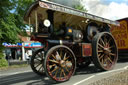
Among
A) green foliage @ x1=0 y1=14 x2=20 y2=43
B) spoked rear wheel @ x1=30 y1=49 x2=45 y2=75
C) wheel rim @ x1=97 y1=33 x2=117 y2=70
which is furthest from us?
green foliage @ x1=0 y1=14 x2=20 y2=43

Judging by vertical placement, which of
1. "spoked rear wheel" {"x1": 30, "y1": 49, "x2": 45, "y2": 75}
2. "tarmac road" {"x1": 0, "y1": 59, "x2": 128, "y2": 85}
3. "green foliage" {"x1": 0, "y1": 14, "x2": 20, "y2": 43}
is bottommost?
"tarmac road" {"x1": 0, "y1": 59, "x2": 128, "y2": 85}

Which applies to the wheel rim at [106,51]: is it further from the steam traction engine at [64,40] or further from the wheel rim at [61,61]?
the wheel rim at [61,61]

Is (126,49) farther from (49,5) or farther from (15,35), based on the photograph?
(15,35)

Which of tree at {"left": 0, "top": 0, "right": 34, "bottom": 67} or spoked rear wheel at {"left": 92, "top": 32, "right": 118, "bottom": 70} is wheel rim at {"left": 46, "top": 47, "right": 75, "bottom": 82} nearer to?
spoked rear wheel at {"left": 92, "top": 32, "right": 118, "bottom": 70}

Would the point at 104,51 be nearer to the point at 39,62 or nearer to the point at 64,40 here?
the point at 64,40

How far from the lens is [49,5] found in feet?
15.1

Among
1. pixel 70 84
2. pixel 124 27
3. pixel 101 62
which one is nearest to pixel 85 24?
pixel 101 62

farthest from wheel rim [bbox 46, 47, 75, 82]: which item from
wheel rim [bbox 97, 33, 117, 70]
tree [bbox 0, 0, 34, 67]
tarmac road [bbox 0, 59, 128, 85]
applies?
tree [bbox 0, 0, 34, 67]

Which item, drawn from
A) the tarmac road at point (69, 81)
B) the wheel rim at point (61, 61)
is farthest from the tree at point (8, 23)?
the wheel rim at point (61, 61)

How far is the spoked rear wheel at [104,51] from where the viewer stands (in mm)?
5801

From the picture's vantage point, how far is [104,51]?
6273 mm

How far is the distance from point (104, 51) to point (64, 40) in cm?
201

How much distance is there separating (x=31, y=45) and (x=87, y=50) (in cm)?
2187

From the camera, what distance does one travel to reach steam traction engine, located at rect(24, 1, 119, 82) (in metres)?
4.70
